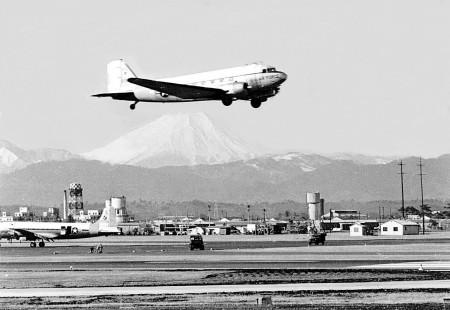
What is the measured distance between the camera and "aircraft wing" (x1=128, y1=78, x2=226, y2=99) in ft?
281

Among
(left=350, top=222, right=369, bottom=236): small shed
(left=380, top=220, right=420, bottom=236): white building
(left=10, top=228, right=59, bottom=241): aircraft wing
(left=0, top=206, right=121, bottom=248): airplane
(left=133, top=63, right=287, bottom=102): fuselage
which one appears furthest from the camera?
(left=380, top=220, right=420, bottom=236): white building

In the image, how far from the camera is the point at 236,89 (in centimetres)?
8538

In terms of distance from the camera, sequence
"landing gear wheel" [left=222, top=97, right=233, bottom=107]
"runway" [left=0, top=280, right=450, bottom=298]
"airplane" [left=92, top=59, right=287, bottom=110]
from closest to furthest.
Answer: "runway" [left=0, top=280, right=450, bottom=298], "landing gear wheel" [left=222, top=97, right=233, bottom=107], "airplane" [left=92, top=59, right=287, bottom=110]

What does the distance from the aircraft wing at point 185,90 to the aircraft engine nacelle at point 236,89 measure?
0.63 m

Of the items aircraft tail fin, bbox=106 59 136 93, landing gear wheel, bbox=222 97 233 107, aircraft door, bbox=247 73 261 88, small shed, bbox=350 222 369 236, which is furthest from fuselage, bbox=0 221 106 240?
aircraft door, bbox=247 73 261 88

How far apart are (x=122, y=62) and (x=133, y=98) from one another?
41.3ft

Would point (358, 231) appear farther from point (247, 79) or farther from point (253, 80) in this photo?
point (247, 79)

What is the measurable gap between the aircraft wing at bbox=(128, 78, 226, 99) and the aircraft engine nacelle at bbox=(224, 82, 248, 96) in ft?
2.05

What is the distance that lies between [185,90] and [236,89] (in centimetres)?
466

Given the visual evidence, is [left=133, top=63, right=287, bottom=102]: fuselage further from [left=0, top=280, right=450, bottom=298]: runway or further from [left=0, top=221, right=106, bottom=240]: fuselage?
[left=0, top=221, right=106, bottom=240]: fuselage

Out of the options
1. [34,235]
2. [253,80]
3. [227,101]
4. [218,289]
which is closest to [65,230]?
[34,235]

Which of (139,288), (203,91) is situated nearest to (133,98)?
(203,91)

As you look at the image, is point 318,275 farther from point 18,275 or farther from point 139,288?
point 18,275

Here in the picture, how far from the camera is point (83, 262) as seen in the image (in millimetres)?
91438
